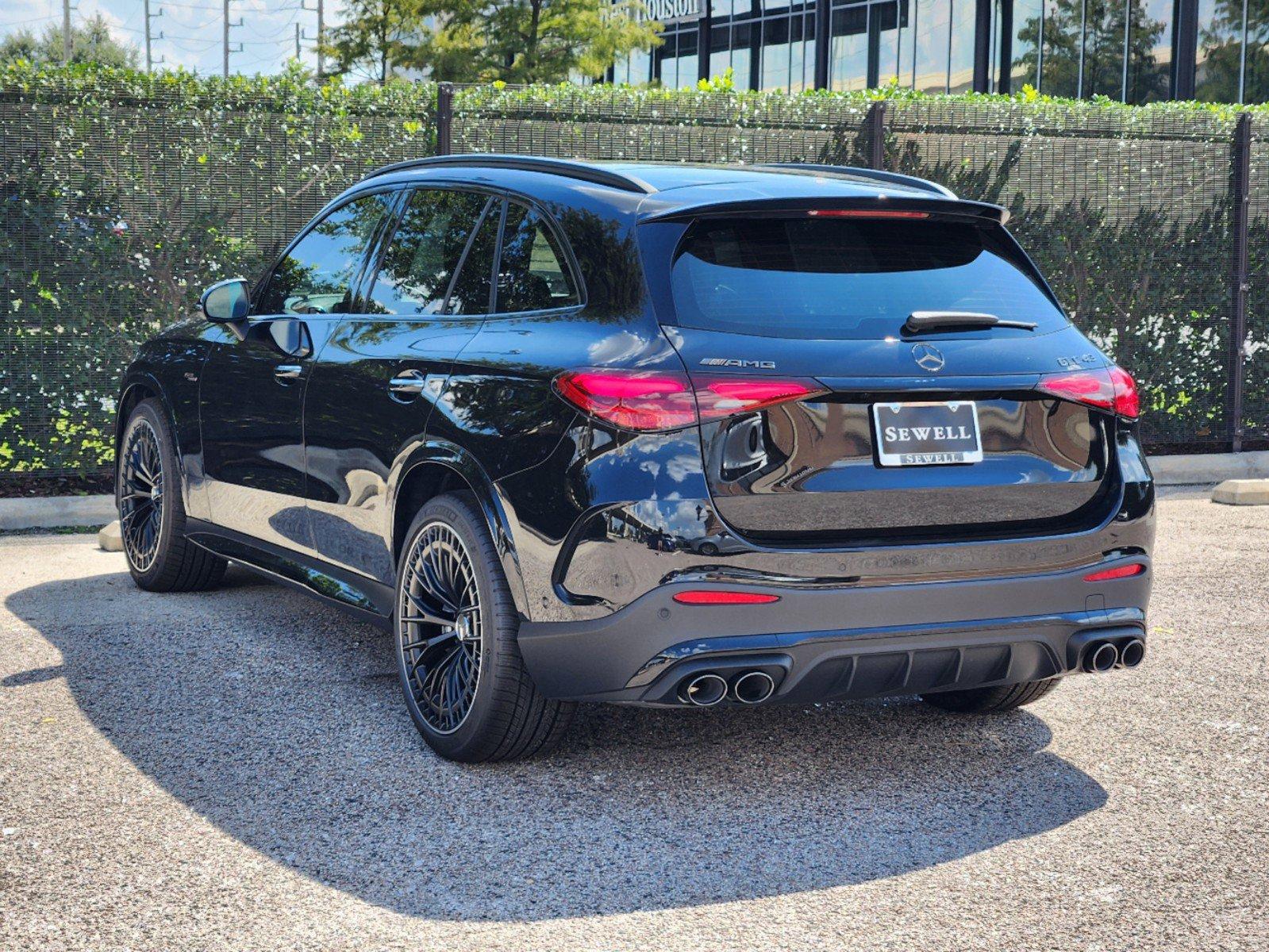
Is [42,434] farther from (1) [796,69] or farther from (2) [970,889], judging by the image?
(1) [796,69]

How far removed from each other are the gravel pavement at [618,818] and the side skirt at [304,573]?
325 mm

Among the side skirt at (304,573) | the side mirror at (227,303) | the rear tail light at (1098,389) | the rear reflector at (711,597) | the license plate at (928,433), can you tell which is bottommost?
the side skirt at (304,573)

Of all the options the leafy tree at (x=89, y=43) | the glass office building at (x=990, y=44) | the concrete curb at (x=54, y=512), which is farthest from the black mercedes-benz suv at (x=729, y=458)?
the leafy tree at (x=89, y=43)

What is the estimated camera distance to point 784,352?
4.15 m

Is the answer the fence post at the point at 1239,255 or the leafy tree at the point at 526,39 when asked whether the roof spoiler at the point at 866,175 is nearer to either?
the fence post at the point at 1239,255

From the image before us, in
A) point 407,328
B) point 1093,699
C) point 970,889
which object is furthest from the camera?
point 1093,699

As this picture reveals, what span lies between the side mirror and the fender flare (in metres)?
1.69

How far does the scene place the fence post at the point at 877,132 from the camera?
11.1 metres

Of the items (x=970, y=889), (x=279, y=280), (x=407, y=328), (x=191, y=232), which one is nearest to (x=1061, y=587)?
(x=970, y=889)

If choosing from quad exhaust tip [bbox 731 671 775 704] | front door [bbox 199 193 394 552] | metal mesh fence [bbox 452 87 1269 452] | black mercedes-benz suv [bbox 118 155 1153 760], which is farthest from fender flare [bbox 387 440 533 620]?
metal mesh fence [bbox 452 87 1269 452]

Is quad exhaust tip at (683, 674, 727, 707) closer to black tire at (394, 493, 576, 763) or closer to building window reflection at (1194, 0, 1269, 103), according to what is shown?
black tire at (394, 493, 576, 763)

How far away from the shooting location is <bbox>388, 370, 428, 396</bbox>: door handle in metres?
4.89

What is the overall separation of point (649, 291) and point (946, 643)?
4.04 ft

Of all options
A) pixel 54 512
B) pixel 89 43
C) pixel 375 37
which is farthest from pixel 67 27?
pixel 54 512
